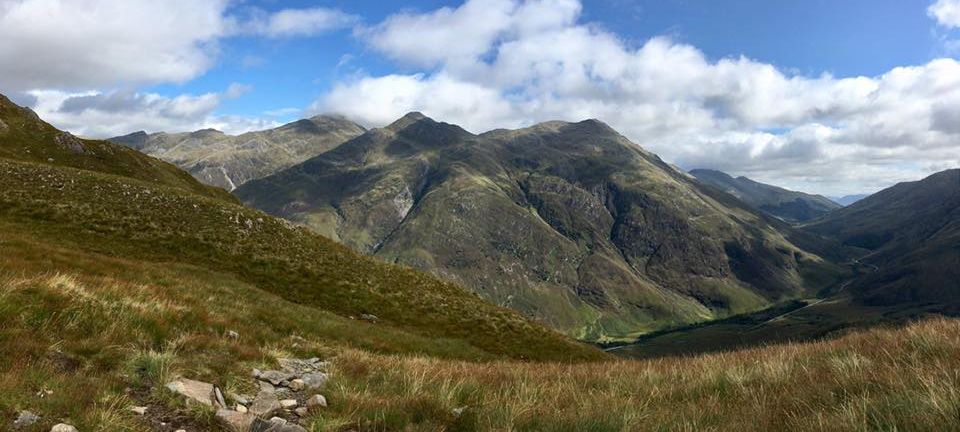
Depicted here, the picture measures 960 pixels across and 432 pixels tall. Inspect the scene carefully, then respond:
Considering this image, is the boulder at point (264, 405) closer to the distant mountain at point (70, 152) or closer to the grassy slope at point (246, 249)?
the grassy slope at point (246, 249)

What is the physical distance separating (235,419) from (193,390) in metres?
1.56

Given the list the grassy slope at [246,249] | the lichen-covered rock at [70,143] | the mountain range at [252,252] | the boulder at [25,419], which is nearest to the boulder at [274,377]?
the boulder at [25,419]

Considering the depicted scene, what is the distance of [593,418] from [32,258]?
28.2m

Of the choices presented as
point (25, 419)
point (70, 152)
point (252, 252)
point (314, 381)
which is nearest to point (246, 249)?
point (252, 252)

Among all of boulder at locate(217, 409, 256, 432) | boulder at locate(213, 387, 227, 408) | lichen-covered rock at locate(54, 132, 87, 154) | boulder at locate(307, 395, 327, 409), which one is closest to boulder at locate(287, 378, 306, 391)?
boulder at locate(307, 395, 327, 409)

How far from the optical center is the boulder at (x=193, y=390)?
7.74 m

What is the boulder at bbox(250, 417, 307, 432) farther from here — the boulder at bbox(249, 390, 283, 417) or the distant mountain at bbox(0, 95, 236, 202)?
the distant mountain at bbox(0, 95, 236, 202)

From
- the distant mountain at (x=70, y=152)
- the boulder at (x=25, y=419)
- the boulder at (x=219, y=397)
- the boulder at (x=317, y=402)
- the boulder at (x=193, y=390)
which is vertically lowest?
the boulder at (x=317, y=402)

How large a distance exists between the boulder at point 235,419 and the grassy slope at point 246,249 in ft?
108

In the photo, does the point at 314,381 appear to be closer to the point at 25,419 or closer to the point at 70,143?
the point at 25,419

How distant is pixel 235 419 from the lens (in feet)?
23.3

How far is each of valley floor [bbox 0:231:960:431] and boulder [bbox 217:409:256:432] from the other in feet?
0.51

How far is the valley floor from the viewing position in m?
6.31

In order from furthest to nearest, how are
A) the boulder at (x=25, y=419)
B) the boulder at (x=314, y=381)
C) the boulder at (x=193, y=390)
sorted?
1. the boulder at (x=314, y=381)
2. the boulder at (x=193, y=390)
3. the boulder at (x=25, y=419)
